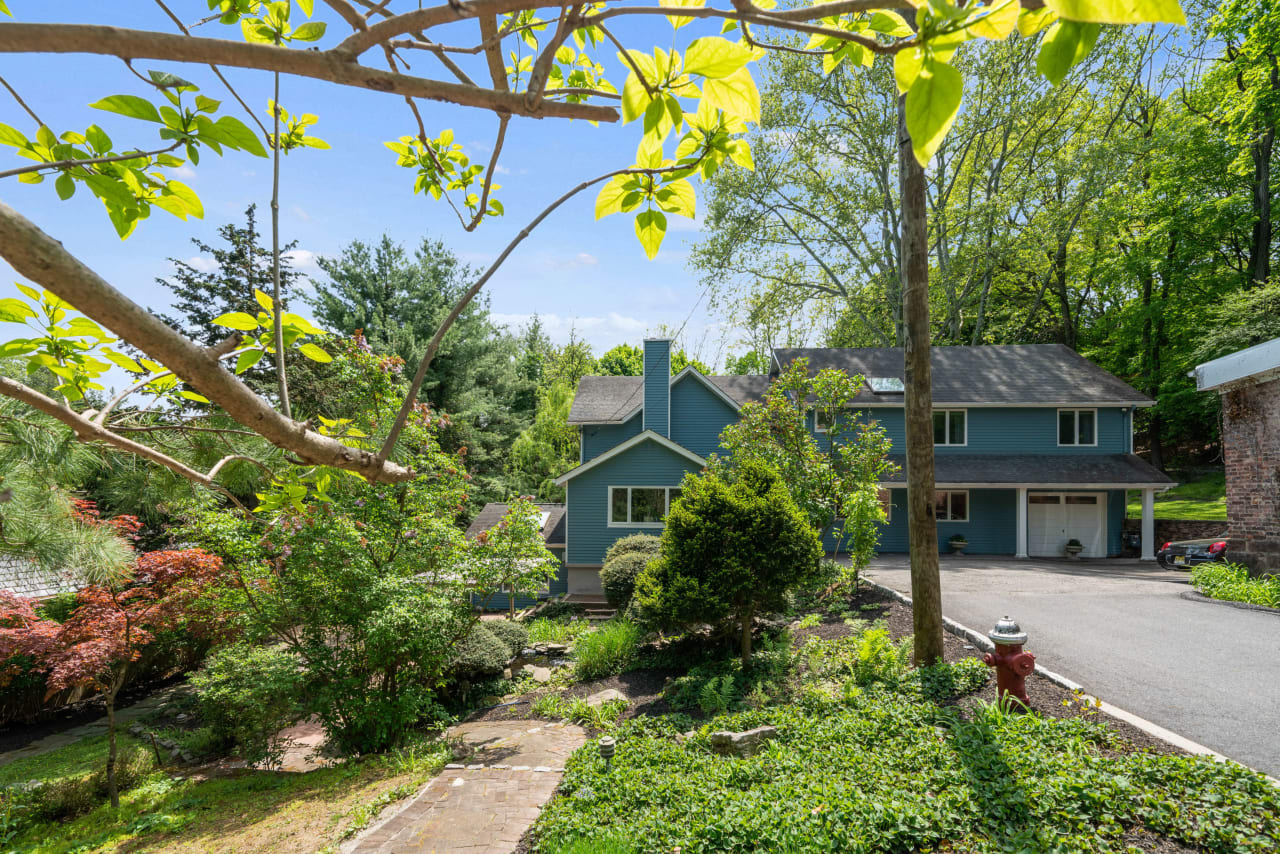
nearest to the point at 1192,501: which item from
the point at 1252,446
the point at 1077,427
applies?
the point at 1077,427

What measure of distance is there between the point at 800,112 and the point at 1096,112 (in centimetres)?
1218

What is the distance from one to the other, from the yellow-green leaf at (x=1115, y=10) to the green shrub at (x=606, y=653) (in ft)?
30.5

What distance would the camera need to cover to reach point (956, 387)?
19828 millimetres

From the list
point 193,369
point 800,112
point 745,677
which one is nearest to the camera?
point 193,369

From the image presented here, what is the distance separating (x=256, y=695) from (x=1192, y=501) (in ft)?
102

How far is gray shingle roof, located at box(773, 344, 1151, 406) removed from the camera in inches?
754

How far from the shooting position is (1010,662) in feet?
16.5

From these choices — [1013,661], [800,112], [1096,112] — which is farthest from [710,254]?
[1013,661]

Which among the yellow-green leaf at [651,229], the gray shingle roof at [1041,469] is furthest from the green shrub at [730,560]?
the gray shingle roof at [1041,469]

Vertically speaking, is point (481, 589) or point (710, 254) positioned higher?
point (710, 254)

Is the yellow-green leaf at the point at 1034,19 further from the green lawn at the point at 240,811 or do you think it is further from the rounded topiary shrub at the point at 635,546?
the rounded topiary shrub at the point at 635,546

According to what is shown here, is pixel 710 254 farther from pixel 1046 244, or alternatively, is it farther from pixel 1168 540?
pixel 1168 540

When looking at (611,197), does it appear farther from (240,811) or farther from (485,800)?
(240,811)

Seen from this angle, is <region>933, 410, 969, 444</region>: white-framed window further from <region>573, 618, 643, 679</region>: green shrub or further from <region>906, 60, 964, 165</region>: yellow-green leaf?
<region>906, 60, 964, 165</region>: yellow-green leaf
